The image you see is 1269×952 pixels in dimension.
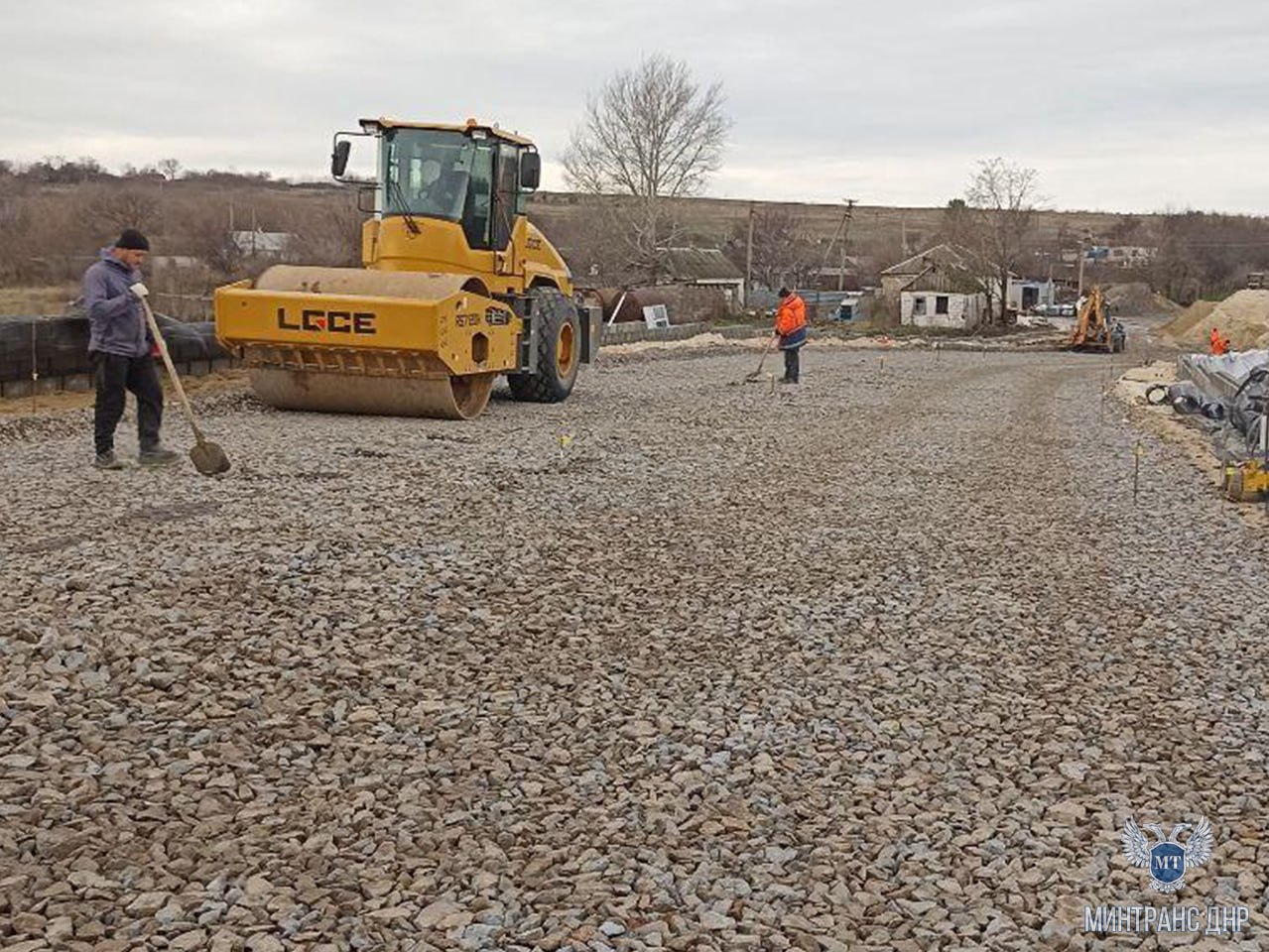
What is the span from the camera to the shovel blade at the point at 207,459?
31.1 feet

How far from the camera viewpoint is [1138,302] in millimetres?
81062

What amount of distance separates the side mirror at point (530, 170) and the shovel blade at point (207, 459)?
6.75m

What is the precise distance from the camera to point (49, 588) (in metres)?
6.11

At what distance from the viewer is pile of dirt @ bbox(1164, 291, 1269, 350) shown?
152 ft

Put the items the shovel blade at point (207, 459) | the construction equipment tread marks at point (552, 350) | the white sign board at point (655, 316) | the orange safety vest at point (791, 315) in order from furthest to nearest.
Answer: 1. the white sign board at point (655, 316)
2. the orange safety vest at point (791, 315)
3. the construction equipment tread marks at point (552, 350)
4. the shovel blade at point (207, 459)

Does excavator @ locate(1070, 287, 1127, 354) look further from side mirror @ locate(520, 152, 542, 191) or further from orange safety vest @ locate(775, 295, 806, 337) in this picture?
side mirror @ locate(520, 152, 542, 191)

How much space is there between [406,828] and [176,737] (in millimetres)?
1085

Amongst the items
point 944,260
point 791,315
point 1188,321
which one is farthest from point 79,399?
point 944,260

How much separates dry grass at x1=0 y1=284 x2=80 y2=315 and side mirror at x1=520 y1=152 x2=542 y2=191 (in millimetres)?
18288

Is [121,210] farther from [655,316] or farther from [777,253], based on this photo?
[777,253]

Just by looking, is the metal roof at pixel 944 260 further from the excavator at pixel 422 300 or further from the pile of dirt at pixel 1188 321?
the excavator at pixel 422 300

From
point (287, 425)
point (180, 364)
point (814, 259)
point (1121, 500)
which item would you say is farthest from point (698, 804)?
point (814, 259)

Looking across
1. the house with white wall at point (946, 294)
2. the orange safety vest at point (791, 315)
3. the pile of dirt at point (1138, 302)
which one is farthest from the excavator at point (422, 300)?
the pile of dirt at point (1138, 302)

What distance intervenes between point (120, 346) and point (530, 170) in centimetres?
670
